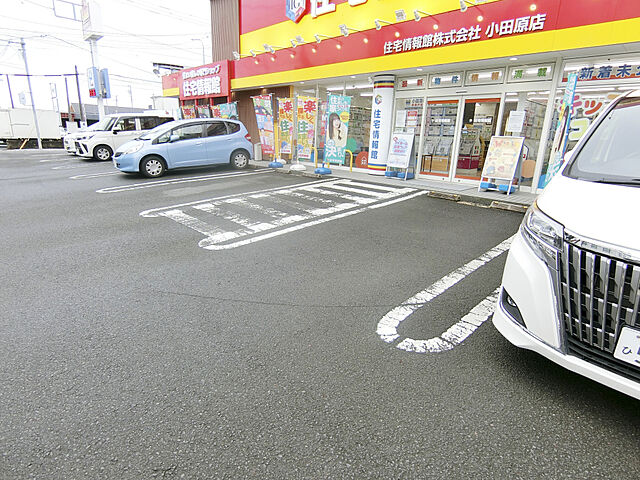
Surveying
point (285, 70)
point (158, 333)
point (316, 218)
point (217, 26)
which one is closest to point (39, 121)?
point (217, 26)

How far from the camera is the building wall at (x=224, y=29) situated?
15336 mm

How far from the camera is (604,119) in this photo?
2717mm

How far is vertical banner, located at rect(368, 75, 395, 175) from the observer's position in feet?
34.1

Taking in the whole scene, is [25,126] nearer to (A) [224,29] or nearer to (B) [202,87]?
(B) [202,87]

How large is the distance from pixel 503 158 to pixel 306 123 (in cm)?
603

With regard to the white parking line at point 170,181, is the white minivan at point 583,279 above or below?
above

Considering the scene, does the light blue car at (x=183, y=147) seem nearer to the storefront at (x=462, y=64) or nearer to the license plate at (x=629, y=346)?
the storefront at (x=462, y=64)

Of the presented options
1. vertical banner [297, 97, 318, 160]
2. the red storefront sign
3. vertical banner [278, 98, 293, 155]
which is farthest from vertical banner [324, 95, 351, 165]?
the red storefront sign

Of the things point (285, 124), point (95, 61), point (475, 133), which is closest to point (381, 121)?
point (475, 133)

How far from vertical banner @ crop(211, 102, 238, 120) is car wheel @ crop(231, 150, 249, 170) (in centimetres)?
440

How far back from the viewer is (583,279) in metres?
1.76

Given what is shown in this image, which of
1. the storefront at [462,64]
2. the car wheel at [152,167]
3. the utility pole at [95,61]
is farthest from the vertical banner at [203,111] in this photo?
the car wheel at [152,167]

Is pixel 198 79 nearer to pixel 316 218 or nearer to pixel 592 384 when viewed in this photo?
pixel 316 218

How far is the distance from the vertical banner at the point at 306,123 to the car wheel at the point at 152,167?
429 centimetres
